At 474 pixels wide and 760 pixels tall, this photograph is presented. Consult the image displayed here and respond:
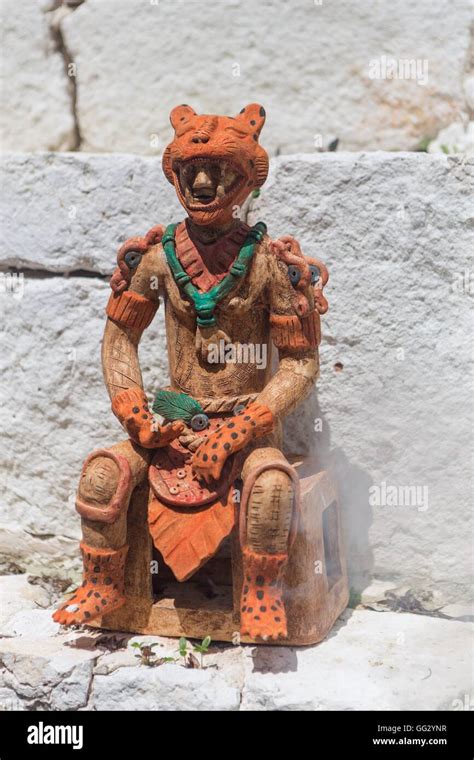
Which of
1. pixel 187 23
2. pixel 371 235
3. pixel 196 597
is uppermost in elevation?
pixel 187 23

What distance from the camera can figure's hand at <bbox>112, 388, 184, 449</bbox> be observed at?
326cm

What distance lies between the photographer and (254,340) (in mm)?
3373

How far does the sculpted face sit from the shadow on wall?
99 centimetres

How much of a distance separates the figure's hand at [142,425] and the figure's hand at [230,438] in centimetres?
13

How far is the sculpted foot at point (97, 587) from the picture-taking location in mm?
3207

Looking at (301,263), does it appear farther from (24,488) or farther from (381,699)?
(24,488)

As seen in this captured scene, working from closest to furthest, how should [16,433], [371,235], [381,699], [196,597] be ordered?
[381,699], [196,597], [371,235], [16,433]

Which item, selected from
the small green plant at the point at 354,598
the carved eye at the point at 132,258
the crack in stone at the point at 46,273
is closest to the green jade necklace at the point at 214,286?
the carved eye at the point at 132,258

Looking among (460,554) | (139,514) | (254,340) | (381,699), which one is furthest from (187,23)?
(381,699)

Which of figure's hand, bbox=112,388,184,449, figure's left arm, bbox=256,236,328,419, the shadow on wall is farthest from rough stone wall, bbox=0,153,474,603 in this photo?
figure's hand, bbox=112,388,184,449

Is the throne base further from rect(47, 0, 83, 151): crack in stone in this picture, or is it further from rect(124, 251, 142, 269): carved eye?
rect(47, 0, 83, 151): crack in stone

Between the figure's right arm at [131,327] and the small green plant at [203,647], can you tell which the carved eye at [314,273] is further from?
the small green plant at [203,647]

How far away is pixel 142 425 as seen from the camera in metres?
3.27

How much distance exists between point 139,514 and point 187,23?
83.6 inches
